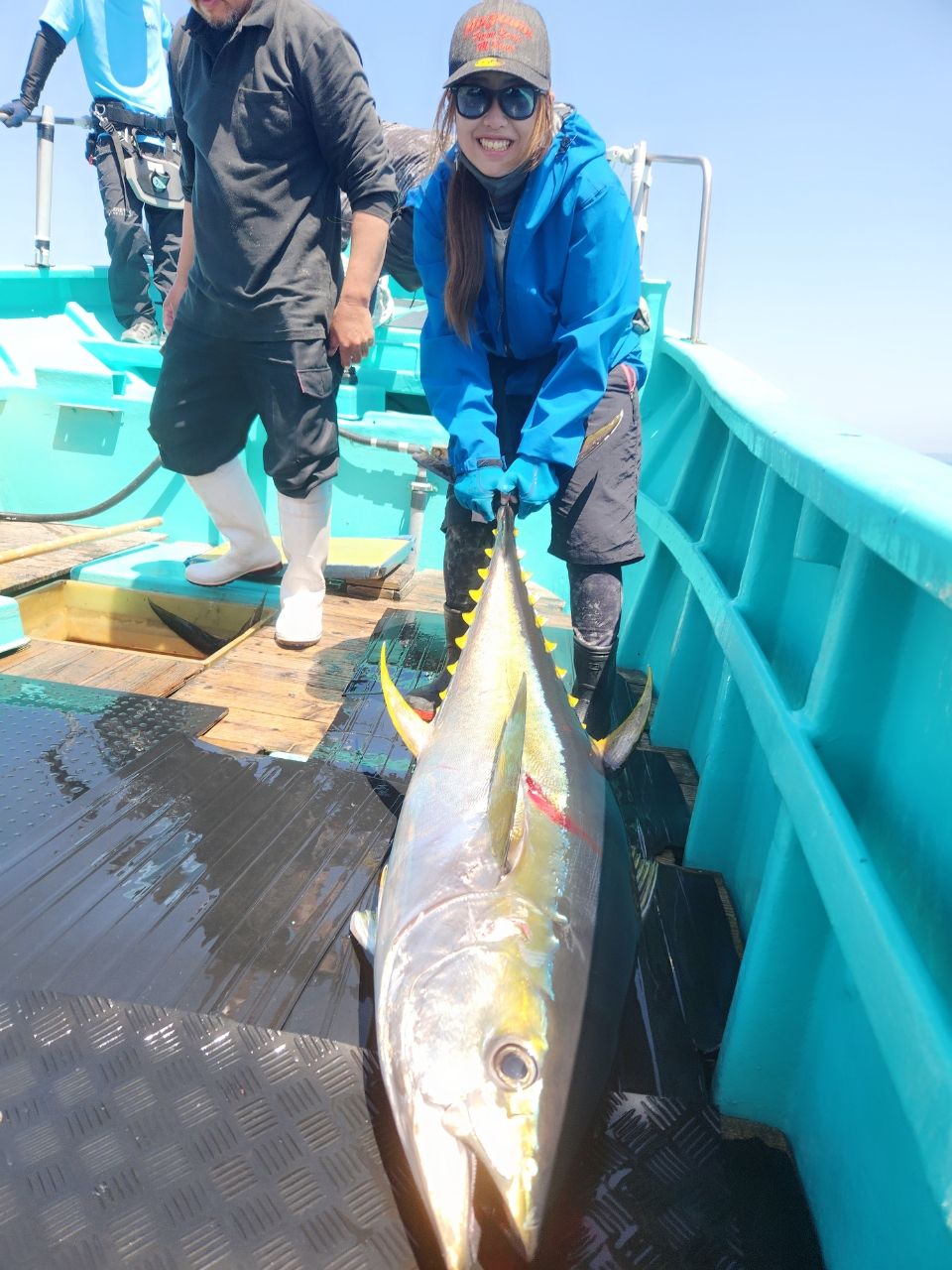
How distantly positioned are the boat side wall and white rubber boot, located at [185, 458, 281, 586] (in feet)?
6.70

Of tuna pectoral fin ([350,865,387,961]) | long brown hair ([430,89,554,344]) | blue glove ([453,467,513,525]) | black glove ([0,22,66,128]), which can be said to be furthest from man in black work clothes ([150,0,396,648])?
black glove ([0,22,66,128])

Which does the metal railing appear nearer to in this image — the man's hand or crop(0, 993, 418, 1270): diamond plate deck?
the man's hand

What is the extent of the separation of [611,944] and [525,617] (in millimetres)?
863

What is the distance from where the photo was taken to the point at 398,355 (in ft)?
18.5

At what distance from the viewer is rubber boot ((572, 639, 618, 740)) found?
2.41 meters

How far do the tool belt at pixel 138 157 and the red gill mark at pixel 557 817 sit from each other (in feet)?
20.0

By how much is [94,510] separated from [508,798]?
3564mm

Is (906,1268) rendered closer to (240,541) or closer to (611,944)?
(611,944)

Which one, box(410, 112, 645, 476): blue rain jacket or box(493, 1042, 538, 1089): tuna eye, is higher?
box(410, 112, 645, 476): blue rain jacket

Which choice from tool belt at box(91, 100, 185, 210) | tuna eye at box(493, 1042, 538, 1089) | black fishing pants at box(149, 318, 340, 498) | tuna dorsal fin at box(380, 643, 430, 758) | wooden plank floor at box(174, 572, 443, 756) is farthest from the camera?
tool belt at box(91, 100, 185, 210)

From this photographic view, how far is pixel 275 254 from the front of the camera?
276 centimetres

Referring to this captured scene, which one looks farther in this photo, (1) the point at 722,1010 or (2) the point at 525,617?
(2) the point at 525,617

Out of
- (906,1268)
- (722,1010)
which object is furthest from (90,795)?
(906,1268)

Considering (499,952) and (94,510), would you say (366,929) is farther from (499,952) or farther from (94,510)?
(94,510)
